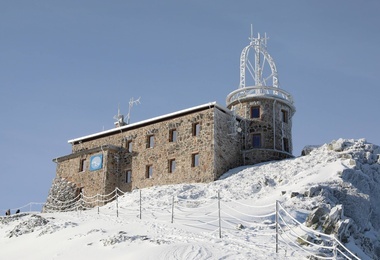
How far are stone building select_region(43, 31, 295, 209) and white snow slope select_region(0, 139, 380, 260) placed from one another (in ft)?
7.64

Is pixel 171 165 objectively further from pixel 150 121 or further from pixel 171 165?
pixel 150 121

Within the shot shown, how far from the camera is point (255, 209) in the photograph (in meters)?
22.7

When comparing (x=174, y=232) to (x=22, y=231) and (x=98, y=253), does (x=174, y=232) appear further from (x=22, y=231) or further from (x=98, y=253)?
(x=22, y=231)

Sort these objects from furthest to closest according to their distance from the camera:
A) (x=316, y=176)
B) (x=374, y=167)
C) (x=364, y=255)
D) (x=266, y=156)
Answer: (x=266, y=156), (x=374, y=167), (x=316, y=176), (x=364, y=255)

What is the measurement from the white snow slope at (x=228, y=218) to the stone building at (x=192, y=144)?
2.33 metres

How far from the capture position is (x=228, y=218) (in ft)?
68.2

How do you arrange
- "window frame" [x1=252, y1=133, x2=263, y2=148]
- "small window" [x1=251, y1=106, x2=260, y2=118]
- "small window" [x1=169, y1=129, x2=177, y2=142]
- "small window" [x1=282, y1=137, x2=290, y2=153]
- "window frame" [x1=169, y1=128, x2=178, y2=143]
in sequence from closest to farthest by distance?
"window frame" [x1=169, y1=128, x2=178, y2=143]
"small window" [x1=169, y1=129, x2=177, y2=142]
"window frame" [x1=252, y1=133, x2=263, y2=148]
"small window" [x1=251, y1=106, x2=260, y2=118]
"small window" [x1=282, y1=137, x2=290, y2=153]

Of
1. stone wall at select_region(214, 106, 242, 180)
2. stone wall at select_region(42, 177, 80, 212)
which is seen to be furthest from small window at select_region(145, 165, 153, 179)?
stone wall at select_region(42, 177, 80, 212)

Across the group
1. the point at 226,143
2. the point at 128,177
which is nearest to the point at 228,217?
the point at 226,143

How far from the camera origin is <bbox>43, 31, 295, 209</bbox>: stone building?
1286 inches

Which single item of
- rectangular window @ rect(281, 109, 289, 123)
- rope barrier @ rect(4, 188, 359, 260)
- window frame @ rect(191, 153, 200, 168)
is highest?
rectangular window @ rect(281, 109, 289, 123)

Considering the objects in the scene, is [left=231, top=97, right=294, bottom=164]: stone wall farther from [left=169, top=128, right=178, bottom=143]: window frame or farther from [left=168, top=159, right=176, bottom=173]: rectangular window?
[left=168, top=159, right=176, bottom=173]: rectangular window

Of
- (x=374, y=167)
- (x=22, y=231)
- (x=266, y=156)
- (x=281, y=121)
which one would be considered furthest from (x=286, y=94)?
(x=22, y=231)

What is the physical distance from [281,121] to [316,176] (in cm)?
967
